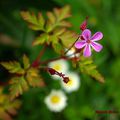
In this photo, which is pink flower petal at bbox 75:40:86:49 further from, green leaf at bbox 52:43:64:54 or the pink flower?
green leaf at bbox 52:43:64:54

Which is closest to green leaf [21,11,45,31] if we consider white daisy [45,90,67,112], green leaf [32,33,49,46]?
green leaf [32,33,49,46]

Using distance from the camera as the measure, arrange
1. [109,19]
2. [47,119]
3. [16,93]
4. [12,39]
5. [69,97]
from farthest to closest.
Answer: [109,19] → [12,39] → [69,97] → [47,119] → [16,93]

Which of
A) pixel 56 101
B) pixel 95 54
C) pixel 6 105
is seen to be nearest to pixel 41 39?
pixel 6 105

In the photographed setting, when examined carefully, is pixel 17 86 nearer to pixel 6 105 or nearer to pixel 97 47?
pixel 6 105

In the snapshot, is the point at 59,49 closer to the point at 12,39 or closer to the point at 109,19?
the point at 12,39

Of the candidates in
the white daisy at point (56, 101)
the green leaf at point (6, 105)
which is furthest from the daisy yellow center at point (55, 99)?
the green leaf at point (6, 105)

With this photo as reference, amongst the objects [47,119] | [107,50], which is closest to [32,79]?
[47,119]
